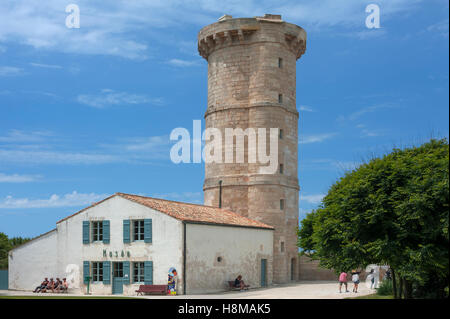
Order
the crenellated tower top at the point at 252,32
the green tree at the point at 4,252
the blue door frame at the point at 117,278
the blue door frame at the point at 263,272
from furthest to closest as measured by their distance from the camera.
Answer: the green tree at the point at 4,252
the crenellated tower top at the point at 252,32
the blue door frame at the point at 263,272
the blue door frame at the point at 117,278

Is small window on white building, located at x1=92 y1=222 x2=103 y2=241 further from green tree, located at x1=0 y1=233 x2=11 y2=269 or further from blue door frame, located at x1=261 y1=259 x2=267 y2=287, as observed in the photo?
green tree, located at x1=0 y1=233 x2=11 y2=269

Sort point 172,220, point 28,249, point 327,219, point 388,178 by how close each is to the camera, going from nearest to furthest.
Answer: point 388,178 < point 327,219 < point 172,220 < point 28,249

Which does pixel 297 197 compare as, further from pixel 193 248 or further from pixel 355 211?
pixel 355 211

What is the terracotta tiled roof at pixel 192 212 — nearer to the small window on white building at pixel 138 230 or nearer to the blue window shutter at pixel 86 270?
the small window on white building at pixel 138 230

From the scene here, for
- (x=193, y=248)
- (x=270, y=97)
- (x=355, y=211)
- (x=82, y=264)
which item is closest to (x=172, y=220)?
(x=193, y=248)

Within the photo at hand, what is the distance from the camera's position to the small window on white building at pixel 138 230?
3372 cm

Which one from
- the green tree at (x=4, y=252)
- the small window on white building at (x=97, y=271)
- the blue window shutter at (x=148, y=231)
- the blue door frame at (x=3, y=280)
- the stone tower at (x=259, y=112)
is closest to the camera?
the blue window shutter at (x=148, y=231)

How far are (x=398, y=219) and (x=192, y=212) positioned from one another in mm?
14887

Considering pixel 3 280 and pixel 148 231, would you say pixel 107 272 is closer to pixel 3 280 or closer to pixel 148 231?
pixel 148 231

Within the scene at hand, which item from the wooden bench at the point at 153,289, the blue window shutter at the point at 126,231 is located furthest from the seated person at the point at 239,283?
the blue window shutter at the point at 126,231

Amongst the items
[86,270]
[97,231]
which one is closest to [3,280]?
[86,270]

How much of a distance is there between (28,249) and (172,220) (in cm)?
1216

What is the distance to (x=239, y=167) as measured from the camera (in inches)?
1767

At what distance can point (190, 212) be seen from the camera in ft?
117
